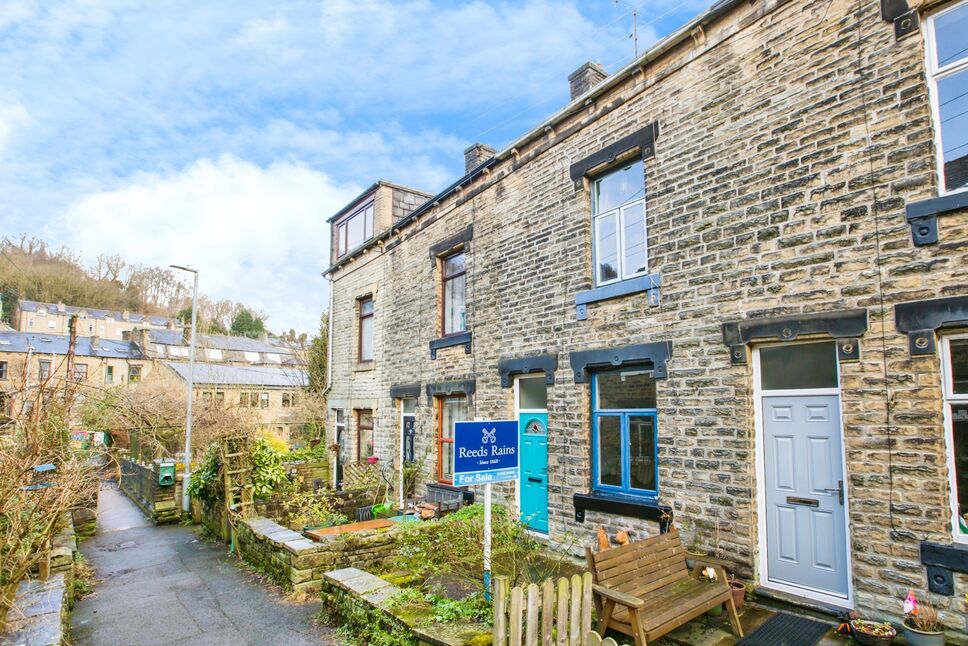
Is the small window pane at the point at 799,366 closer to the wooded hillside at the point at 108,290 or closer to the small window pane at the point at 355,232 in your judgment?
the small window pane at the point at 355,232

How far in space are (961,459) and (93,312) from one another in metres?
71.3

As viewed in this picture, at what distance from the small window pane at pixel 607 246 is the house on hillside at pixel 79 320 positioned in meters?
58.4

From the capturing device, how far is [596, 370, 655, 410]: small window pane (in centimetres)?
776

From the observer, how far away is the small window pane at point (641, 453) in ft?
25.1

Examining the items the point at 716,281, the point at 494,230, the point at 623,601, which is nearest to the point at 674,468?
the point at 716,281

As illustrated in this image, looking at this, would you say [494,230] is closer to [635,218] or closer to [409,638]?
[635,218]

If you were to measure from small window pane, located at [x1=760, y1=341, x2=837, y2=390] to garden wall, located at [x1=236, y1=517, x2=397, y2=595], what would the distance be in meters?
6.04

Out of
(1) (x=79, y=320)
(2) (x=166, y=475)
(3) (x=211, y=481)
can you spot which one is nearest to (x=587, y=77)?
(3) (x=211, y=481)

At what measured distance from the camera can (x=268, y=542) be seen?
29.1ft

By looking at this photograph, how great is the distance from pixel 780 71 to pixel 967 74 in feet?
5.73

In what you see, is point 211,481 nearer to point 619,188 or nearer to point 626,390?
point 626,390

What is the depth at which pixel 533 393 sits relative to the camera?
32.3 ft

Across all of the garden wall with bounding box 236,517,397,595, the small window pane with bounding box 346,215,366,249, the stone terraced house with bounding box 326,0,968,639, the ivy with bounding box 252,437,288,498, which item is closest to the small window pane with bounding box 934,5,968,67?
the stone terraced house with bounding box 326,0,968,639

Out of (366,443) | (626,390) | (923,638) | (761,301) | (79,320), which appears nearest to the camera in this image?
(923,638)
